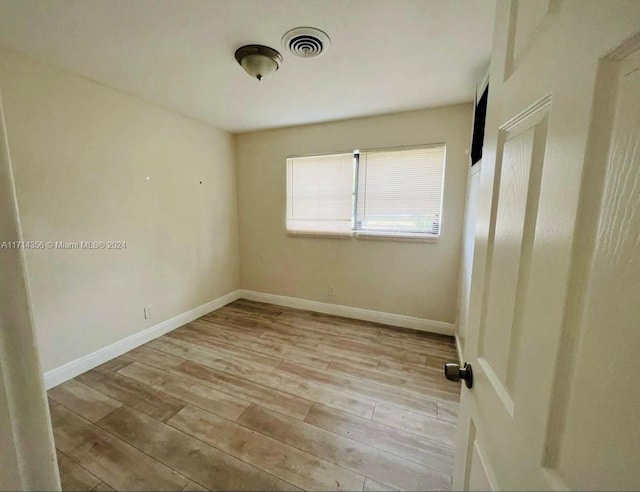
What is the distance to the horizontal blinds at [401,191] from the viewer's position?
2.61m

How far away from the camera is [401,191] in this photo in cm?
274

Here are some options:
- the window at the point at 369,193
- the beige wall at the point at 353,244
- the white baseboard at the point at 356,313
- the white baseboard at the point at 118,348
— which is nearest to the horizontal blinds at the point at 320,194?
the window at the point at 369,193

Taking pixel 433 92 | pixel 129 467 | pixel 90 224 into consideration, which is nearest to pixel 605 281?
pixel 129 467

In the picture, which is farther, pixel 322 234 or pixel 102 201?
pixel 322 234

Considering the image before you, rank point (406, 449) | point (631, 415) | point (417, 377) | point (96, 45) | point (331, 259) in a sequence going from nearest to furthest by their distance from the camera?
point (631, 415), point (406, 449), point (96, 45), point (417, 377), point (331, 259)

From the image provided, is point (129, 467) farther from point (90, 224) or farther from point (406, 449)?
point (90, 224)

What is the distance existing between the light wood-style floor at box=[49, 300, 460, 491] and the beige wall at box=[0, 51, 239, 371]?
1.51 feet

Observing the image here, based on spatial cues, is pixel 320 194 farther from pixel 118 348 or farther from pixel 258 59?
pixel 118 348

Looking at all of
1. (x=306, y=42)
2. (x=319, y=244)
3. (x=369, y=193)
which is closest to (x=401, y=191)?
(x=369, y=193)

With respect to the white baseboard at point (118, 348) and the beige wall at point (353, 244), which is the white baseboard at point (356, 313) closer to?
the beige wall at point (353, 244)

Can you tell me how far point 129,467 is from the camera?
1.32 meters

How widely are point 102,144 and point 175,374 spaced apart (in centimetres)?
199

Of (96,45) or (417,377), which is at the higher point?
(96,45)

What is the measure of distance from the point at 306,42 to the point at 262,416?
235 centimetres
